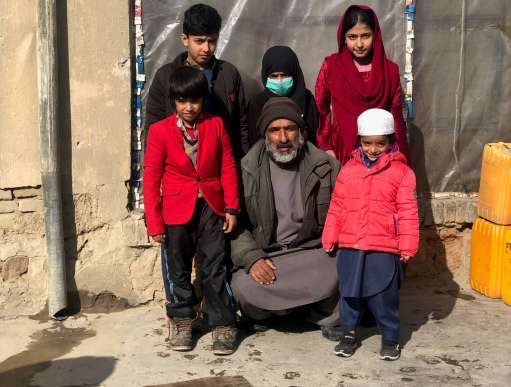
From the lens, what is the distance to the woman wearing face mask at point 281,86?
4.39 m

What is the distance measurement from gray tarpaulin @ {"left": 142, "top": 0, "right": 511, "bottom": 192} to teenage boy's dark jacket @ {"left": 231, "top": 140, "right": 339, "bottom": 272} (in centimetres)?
77

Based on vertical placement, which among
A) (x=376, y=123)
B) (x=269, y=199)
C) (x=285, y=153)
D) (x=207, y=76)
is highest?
(x=207, y=76)

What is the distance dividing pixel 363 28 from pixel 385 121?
0.67 m

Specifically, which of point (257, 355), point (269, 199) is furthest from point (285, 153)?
point (257, 355)

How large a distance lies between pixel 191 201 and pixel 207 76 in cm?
72

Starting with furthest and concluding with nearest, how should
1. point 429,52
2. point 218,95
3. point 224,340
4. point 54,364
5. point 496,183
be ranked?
Result: point 429,52 → point 496,183 → point 218,95 → point 224,340 → point 54,364

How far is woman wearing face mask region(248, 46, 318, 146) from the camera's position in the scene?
439 centimetres

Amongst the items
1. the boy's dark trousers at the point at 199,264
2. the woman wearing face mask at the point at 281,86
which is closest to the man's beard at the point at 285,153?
the woman wearing face mask at the point at 281,86

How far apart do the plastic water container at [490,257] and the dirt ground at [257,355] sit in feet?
0.55

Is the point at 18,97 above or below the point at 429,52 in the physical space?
below

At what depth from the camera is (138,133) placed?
15.8 feet

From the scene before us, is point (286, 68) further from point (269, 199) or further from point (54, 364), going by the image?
point (54, 364)

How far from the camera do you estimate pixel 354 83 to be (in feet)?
14.5

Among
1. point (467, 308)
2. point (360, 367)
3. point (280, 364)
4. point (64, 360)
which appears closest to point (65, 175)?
point (64, 360)
